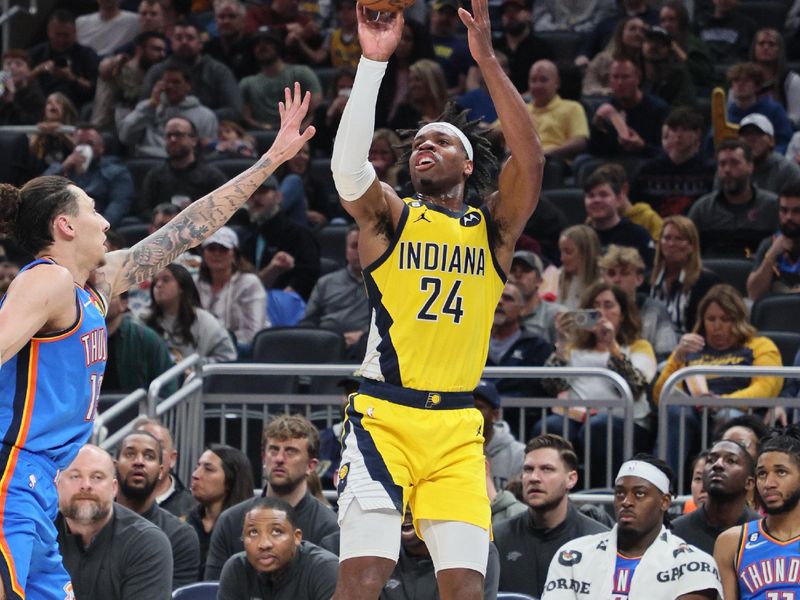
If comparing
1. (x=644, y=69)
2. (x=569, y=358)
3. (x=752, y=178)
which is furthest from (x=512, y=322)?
(x=644, y=69)

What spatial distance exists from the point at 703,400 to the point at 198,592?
10.8ft

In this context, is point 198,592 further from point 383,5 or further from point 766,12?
point 766,12

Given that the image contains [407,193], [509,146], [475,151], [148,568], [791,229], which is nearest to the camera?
[509,146]

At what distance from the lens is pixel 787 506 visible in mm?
7562

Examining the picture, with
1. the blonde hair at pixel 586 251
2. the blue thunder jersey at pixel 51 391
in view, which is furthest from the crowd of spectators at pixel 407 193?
the blue thunder jersey at pixel 51 391

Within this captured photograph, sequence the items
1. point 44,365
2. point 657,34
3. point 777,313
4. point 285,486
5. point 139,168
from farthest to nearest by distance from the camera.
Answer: point 139,168
point 657,34
point 777,313
point 285,486
point 44,365

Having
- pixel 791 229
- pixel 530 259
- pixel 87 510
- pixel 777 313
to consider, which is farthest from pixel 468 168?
pixel 791 229

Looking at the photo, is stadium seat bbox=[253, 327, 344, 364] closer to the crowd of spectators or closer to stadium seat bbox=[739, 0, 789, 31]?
the crowd of spectators

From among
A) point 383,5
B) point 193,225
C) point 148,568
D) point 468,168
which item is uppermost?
point 383,5

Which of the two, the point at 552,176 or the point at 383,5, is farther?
the point at 552,176

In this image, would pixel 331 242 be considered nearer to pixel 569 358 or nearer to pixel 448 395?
pixel 569 358

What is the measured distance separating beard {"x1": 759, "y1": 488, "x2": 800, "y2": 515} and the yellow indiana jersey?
7.93 feet

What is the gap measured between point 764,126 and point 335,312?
12.2 ft

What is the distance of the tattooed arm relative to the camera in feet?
19.4
